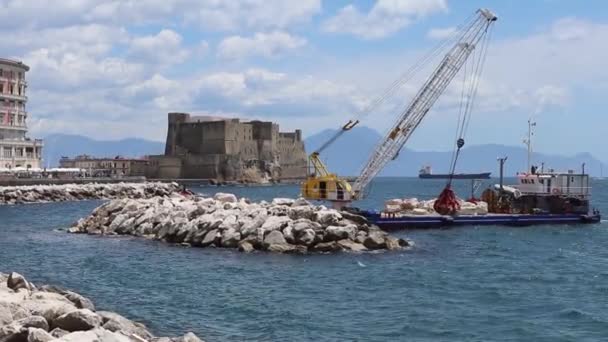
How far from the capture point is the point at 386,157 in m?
48.1

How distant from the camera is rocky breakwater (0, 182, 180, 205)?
6756 centimetres

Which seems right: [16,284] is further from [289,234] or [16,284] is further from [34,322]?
[289,234]

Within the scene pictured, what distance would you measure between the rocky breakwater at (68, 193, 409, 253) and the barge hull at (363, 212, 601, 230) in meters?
5.83

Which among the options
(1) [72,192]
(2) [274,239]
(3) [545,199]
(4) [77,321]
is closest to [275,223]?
(2) [274,239]

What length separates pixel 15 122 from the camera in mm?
94438

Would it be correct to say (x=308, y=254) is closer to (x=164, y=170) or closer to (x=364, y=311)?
(x=364, y=311)

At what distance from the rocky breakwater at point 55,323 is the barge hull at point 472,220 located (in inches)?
955

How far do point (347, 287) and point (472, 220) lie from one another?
20800mm

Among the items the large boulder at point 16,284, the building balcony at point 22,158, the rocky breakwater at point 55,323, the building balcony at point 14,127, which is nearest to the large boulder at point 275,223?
the large boulder at point 16,284

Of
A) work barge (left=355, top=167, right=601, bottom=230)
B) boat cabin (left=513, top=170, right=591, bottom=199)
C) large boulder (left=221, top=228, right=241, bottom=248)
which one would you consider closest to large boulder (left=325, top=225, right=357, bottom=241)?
large boulder (left=221, top=228, right=241, bottom=248)

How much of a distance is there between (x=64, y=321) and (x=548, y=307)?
11423 mm

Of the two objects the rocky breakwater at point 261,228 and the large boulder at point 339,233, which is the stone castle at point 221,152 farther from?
the large boulder at point 339,233

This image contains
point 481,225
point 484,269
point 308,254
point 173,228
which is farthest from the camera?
point 481,225

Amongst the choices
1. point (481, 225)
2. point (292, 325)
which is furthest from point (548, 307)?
point (481, 225)
